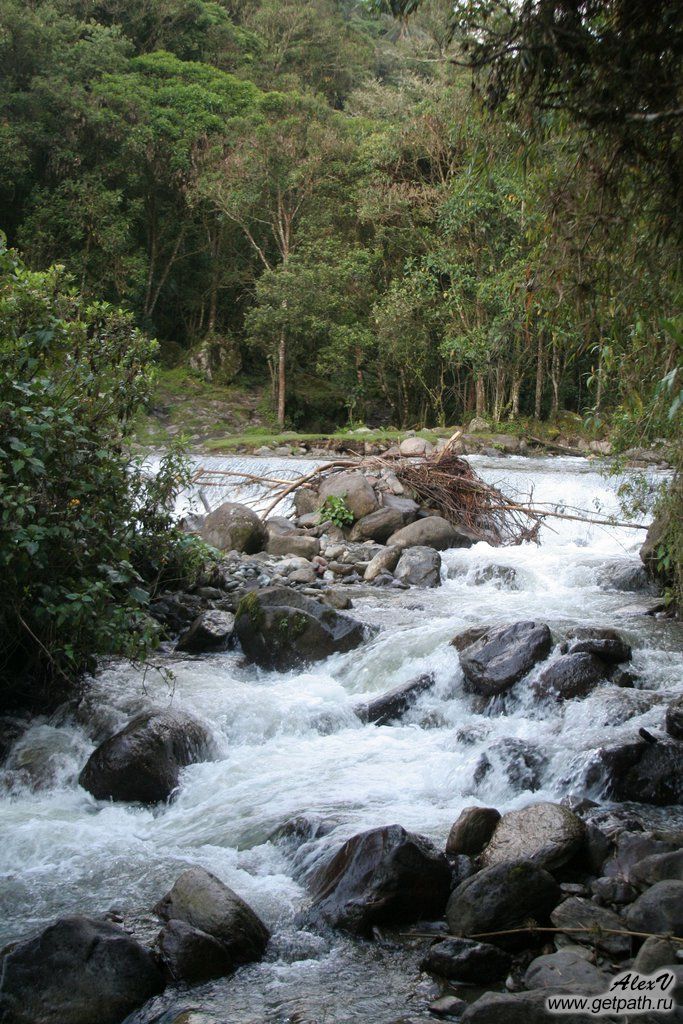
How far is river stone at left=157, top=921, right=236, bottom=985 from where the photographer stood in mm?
4336

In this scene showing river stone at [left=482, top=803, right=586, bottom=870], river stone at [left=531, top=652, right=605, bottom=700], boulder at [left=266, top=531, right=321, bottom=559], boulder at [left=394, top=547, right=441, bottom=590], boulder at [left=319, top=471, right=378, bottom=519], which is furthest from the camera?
boulder at [left=319, top=471, right=378, bottom=519]

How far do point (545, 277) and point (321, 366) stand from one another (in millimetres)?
23030

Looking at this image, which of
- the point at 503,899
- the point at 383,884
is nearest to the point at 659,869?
the point at 503,899

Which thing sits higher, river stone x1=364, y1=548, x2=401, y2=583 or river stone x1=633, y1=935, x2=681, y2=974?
river stone x1=364, y1=548, x2=401, y2=583

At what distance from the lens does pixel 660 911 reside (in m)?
4.25

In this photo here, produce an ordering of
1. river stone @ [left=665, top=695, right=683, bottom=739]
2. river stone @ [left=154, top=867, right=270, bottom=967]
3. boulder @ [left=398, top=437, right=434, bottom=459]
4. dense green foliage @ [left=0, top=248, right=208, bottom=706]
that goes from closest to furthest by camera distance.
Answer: river stone @ [left=154, top=867, right=270, bottom=967]
dense green foliage @ [left=0, top=248, right=208, bottom=706]
river stone @ [left=665, top=695, right=683, bottom=739]
boulder @ [left=398, top=437, right=434, bottom=459]

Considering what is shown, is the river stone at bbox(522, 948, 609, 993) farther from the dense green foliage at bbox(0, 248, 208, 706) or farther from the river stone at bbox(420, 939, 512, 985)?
the dense green foliage at bbox(0, 248, 208, 706)

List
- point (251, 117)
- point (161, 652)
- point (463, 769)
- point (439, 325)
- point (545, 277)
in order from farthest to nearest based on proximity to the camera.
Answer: point (251, 117) < point (439, 325) < point (161, 652) < point (463, 769) < point (545, 277)

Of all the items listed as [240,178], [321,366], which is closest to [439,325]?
[321,366]

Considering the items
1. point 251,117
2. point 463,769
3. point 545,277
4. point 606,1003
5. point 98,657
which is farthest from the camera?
point 251,117

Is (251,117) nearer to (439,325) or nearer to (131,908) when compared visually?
(439,325)

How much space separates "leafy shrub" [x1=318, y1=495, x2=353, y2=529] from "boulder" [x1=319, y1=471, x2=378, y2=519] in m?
0.07

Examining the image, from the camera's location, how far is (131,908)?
4.95 m

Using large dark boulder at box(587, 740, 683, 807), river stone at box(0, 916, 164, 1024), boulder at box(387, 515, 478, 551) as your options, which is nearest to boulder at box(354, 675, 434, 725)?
large dark boulder at box(587, 740, 683, 807)
